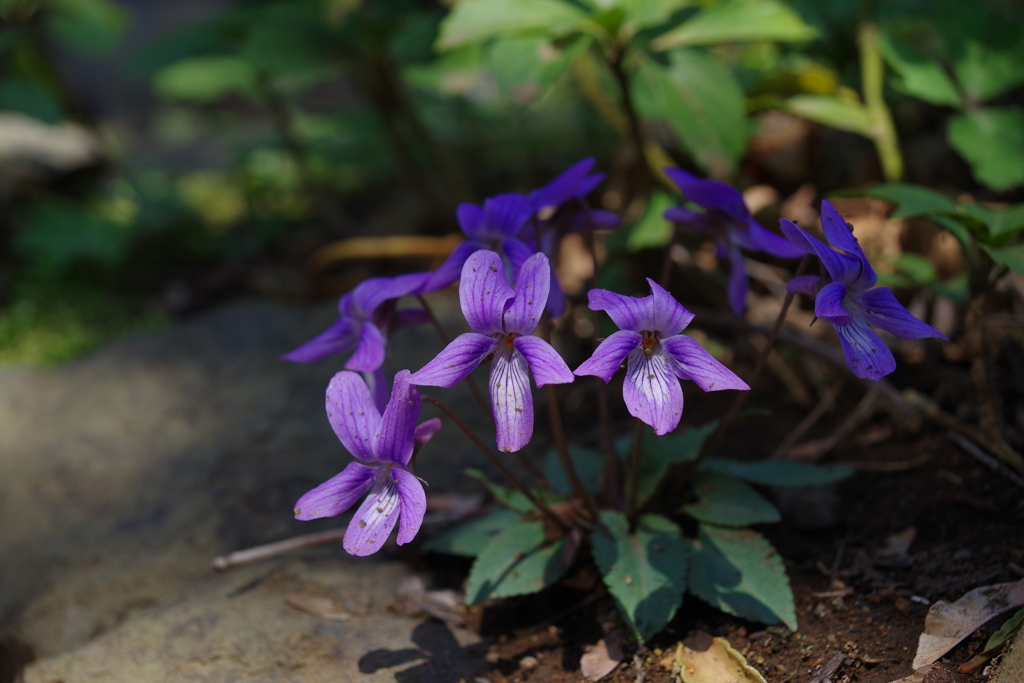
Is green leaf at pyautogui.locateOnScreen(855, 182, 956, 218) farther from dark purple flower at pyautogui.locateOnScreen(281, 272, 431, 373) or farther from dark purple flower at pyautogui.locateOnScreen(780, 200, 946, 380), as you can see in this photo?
dark purple flower at pyautogui.locateOnScreen(281, 272, 431, 373)

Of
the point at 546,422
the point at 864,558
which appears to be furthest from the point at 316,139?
the point at 864,558

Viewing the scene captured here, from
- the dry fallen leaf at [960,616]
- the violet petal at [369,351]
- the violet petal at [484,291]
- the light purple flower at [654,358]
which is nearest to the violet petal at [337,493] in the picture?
the violet petal at [369,351]

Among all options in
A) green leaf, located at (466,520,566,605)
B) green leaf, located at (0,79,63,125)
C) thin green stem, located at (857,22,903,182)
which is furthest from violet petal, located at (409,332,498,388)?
green leaf, located at (0,79,63,125)

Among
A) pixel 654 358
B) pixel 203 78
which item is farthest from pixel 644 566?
pixel 203 78

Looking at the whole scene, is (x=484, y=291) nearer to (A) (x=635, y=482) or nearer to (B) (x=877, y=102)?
(A) (x=635, y=482)

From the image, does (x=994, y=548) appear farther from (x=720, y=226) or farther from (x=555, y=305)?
(x=555, y=305)

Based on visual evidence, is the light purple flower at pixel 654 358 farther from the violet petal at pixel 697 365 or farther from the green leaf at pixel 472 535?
the green leaf at pixel 472 535

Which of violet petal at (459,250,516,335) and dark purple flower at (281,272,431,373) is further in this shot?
dark purple flower at (281,272,431,373)
